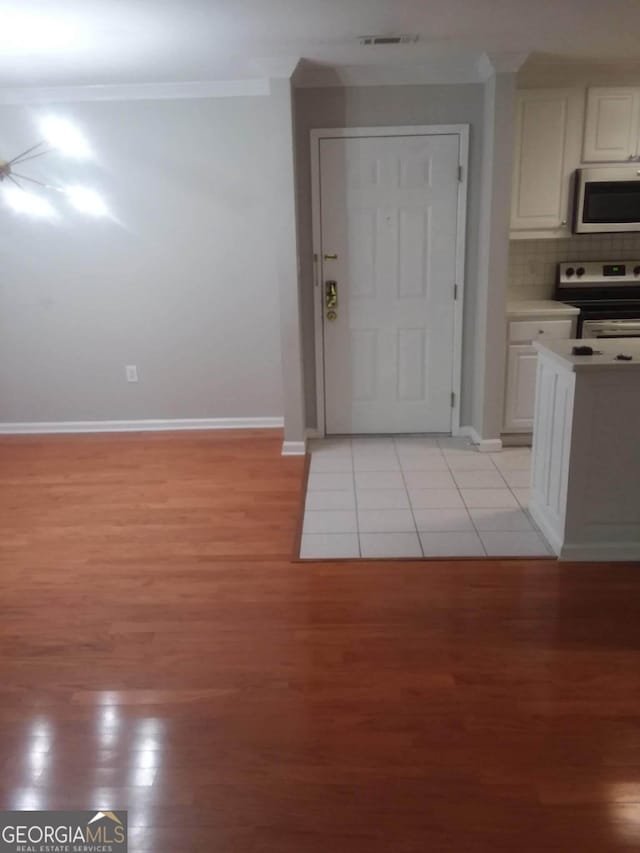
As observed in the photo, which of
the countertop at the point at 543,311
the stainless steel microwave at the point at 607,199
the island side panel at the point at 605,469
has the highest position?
the stainless steel microwave at the point at 607,199

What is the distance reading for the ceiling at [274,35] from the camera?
107 inches

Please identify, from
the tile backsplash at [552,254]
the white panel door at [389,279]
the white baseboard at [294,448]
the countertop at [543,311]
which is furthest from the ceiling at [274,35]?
the white baseboard at [294,448]

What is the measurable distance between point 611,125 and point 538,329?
1.30 metres

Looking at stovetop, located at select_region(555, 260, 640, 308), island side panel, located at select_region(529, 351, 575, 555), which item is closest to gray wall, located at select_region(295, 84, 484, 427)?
stovetop, located at select_region(555, 260, 640, 308)

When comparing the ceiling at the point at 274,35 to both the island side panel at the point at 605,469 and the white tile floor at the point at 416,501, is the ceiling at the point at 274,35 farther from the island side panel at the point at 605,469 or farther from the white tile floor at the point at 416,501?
the white tile floor at the point at 416,501

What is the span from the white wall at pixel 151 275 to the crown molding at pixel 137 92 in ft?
0.15

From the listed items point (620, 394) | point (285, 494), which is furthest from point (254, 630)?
point (620, 394)

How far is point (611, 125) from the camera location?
13.1ft

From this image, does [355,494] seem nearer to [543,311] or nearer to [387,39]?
[543,311]

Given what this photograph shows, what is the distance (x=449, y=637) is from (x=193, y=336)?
3.01 m

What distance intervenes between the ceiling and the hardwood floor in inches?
90.1

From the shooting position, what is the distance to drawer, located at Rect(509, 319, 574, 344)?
4.08 meters

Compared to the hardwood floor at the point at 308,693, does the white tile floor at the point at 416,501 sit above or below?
above

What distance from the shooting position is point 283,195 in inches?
151
